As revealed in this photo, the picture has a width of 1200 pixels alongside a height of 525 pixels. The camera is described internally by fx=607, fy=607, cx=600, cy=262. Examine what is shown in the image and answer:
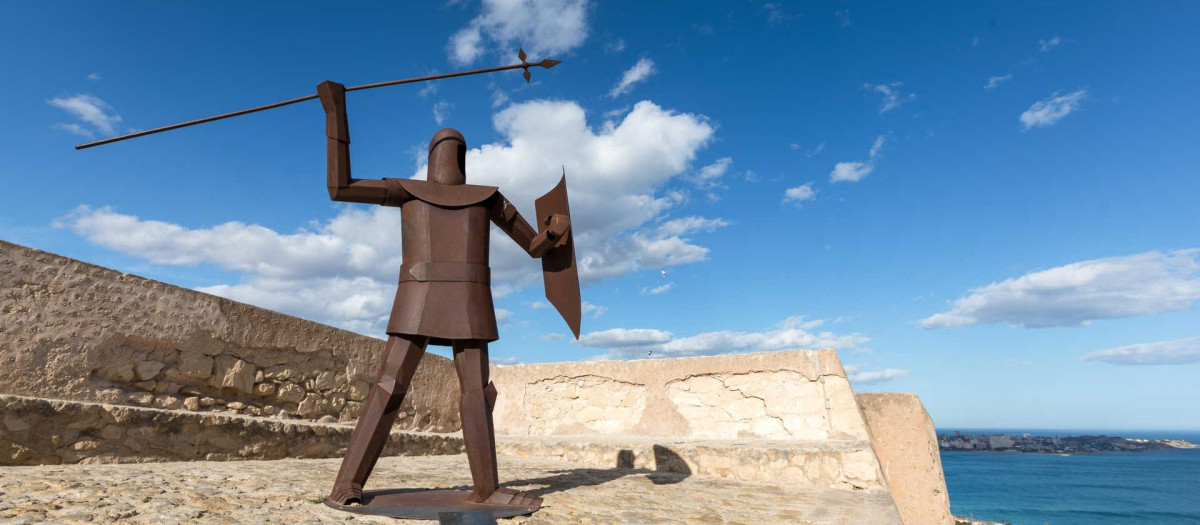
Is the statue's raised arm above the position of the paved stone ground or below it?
above

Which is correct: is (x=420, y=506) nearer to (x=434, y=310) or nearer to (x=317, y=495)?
(x=317, y=495)

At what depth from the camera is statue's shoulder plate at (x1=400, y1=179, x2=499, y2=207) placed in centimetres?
297

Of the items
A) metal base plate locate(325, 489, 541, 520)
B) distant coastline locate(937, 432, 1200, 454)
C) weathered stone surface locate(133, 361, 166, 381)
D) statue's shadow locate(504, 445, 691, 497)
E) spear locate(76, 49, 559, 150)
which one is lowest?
distant coastline locate(937, 432, 1200, 454)

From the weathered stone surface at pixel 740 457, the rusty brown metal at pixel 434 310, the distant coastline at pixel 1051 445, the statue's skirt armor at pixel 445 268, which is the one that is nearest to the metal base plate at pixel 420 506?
the rusty brown metal at pixel 434 310

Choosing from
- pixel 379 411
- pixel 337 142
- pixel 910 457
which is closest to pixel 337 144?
pixel 337 142

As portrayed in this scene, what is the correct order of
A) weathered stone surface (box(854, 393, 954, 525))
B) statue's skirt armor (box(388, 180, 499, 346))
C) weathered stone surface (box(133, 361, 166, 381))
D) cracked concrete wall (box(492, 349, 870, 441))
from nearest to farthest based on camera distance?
statue's skirt armor (box(388, 180, 499, 346)), weathered stone surface (box(133, 361, 166, 381)), cracked concrete wall (box(492, 349, 870, 441)), weathered stone surface (box(854, 393, 954, 525))

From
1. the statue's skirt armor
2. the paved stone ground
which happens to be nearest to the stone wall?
the paved stone ground

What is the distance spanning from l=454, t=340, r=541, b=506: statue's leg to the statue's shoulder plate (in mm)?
687

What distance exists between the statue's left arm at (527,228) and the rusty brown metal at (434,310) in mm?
105

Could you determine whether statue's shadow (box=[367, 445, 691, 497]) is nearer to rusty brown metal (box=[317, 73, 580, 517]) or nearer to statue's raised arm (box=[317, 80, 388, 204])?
rusty brown metal (box=[317, 73, 580, 517])

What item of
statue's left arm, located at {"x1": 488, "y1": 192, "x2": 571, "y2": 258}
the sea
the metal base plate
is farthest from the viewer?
the sea

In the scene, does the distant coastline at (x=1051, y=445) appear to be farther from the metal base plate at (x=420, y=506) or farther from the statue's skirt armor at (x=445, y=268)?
the statue's skirt armor at (x=445, y=268)

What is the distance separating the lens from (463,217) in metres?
2.98

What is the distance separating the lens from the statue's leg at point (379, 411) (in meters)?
2.68
